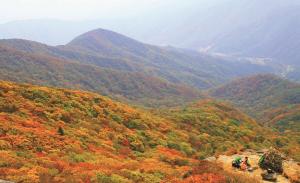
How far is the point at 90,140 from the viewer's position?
136ft

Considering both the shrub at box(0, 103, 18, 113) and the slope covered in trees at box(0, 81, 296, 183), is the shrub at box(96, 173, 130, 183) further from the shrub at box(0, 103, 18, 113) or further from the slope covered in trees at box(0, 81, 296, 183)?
the shrub at box(0, 103, 18, 113)

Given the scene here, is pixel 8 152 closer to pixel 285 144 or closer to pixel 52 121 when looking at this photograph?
pixel 52 121

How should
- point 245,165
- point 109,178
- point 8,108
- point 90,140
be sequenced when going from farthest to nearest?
point 8,108 < point 90,140 < point 245,165 < point 109,178

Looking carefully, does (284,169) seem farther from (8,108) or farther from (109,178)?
(8,108)

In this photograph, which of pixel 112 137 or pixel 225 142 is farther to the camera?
pixel 225 142

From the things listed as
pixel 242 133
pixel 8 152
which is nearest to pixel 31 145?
pixel 8 152

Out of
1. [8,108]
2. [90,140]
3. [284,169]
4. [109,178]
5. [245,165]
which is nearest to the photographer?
[109,178]

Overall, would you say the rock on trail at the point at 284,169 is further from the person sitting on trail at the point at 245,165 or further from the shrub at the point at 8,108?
the shrub at the point at 8,108

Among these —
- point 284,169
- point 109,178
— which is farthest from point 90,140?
point 284,169

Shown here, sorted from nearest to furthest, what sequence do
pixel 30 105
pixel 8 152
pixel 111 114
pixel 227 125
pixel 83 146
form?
pixel 8 152
pixel 83 146
pixel 30 105
pixel 111 114
pixel 227 125

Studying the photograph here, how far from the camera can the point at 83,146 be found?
124 feet

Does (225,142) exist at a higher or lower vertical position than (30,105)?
lower

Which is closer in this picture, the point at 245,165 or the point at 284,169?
the point at 245,165

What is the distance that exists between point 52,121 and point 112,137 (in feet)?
24.1
